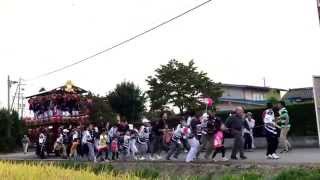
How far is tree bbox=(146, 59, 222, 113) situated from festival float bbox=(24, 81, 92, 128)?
18.5 m

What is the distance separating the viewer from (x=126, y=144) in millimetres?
23109

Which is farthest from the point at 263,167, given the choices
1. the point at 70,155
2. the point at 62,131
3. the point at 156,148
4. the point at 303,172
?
the point at 62,131

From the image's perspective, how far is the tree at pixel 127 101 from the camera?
54500 millimetres

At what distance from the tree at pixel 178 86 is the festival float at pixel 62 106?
18.5 m

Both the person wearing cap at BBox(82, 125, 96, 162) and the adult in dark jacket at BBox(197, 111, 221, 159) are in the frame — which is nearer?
the adult in dark jacket at BBox(197, 111, 221, 159)

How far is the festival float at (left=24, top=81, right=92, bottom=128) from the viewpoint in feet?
108

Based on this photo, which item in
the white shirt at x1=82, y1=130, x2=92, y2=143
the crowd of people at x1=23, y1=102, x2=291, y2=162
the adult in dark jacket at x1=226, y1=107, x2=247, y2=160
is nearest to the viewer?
the adult in dark jacket at x1=226, y1=107, x2=247, y2=160

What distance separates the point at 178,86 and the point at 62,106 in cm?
2103

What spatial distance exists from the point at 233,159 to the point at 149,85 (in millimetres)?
36227

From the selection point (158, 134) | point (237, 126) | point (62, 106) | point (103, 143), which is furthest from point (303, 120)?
point (62, 106)

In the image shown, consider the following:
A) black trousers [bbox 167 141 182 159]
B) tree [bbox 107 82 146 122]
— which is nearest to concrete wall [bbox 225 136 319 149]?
black trousers [bbox 167 141 182 159]

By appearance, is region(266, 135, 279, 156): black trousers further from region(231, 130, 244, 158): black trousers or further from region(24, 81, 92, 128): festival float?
region(24, 81, 92, 128): festival float

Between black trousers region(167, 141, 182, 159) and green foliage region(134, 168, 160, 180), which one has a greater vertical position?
black trousers region(167, 141, 182, 159)

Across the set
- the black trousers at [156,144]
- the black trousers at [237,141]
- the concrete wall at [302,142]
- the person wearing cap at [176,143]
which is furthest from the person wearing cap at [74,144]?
the black trousers at [237,141]
